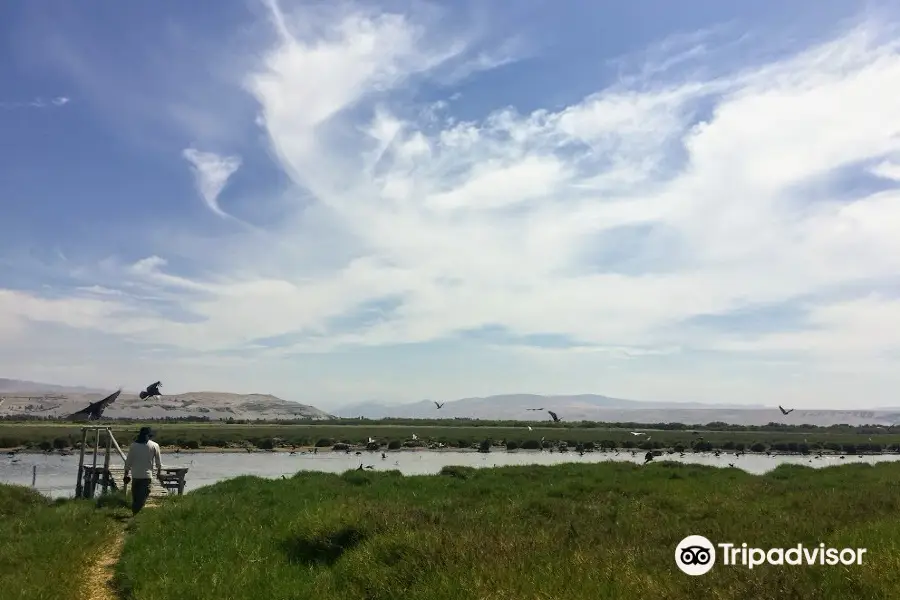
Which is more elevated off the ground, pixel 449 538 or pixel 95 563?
pixel 449 538

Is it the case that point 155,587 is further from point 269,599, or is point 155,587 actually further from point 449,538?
point 449,538

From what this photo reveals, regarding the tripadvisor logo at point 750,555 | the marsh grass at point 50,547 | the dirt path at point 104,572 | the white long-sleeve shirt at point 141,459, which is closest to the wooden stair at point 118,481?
the marsh grass at point 50,547

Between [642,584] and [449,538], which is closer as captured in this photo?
[642,584]

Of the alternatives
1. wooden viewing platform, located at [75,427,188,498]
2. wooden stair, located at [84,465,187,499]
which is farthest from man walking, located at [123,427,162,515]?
wooden stair, located at [84,465,187,499]

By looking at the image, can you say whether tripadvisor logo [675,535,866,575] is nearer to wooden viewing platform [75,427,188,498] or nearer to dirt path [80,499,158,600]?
dirt path [80,499,158,600]

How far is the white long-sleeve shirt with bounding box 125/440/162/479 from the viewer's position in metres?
18.5

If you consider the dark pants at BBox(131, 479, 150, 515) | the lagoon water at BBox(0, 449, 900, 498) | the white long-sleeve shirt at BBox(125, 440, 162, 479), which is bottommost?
the lagoon water at BBox(0, 449, 900, 498)

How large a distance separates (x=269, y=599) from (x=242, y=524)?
609cm

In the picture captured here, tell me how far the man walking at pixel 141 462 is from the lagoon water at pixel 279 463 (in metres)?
16.2

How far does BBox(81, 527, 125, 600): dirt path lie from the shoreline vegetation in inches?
5.2

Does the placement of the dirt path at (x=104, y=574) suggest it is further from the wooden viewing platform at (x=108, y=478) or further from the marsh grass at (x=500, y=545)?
the wooden viewing platform at (x=108, y=478)

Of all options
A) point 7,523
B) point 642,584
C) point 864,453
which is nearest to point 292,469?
point 7,523

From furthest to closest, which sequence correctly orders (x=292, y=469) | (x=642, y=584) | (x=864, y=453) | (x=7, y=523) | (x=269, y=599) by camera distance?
1. (x=864, y=453)
2. (x=292, y=469)
3. (x=7, y=523)
4. (x=269, y=599)
5. (x=642, y=584)

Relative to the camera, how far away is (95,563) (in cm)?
1335
